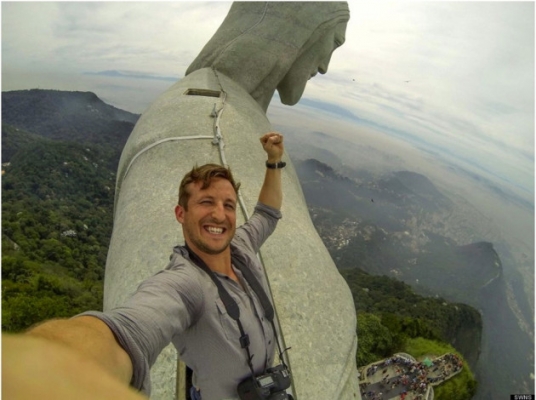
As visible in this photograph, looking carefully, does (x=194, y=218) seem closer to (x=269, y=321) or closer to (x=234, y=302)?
(x=234, y=302)

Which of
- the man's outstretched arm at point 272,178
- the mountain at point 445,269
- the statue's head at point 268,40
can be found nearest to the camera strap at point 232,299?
the man's outstretched arm at point 272,178

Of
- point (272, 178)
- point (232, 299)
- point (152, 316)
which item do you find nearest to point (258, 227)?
point (272, 178)

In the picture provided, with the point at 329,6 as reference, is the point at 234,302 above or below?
below

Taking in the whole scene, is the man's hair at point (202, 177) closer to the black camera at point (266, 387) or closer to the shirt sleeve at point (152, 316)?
the shirt sleeve at point (152, 316)

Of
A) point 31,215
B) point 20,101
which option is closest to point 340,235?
point 31,215

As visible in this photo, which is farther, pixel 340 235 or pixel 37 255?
pixel 340 235

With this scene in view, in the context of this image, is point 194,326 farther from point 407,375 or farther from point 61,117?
point 61,117
